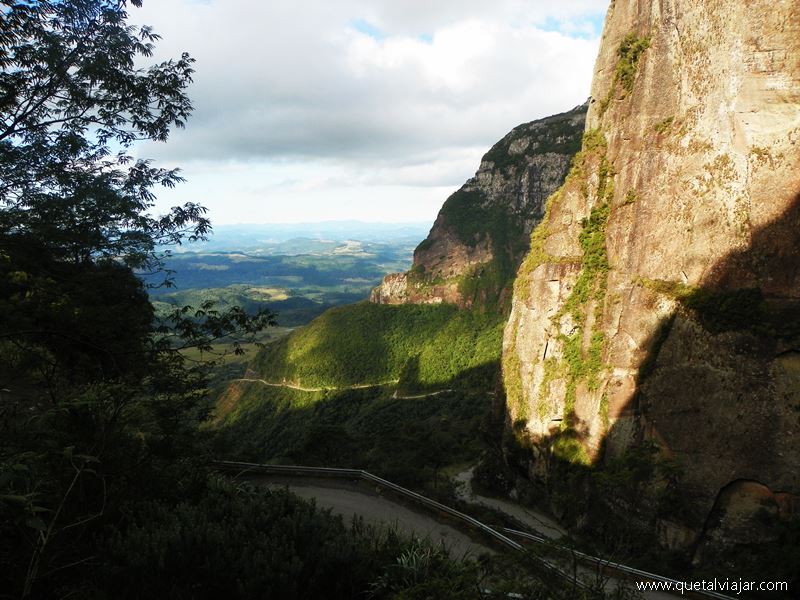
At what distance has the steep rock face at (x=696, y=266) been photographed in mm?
16359

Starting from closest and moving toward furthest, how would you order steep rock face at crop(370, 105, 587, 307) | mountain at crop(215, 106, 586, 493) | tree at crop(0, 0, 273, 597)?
tree at crop(0, 0, 273, 597), mountain at crop(215, 106, 586, 493), steep rock face at crop(370, 105, 587, 307)

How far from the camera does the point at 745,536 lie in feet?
54.7

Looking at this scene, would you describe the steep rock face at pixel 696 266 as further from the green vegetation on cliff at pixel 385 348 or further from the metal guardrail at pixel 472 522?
the green vegetation on cliff at pixel 385 348

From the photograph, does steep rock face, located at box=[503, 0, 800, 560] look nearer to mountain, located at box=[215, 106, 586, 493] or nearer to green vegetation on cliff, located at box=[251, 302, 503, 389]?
mountain, located at box=[215, 106, 586, 493]

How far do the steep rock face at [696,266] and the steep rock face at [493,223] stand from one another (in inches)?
2658

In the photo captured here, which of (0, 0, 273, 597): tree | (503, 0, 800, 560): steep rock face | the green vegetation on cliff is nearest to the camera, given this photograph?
(0, 0, 273, 597): tree

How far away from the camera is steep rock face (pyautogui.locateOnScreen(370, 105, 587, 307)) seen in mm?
96625

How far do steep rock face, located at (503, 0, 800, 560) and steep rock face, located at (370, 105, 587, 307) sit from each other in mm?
67507

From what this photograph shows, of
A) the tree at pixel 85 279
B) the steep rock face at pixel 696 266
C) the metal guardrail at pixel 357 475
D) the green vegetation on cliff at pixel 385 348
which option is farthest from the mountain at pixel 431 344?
the tree at pixel 85 279

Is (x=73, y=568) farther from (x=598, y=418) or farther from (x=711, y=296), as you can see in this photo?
(x=598, y=418)

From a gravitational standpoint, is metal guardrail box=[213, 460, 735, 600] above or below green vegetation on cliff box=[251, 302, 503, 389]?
above

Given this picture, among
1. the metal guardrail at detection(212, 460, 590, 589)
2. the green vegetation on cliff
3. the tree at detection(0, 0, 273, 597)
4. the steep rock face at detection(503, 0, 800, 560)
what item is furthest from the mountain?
the tree at detection(0, 0, 273, 597)

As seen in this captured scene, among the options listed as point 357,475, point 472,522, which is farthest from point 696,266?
point 357,475

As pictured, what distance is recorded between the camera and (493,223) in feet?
339
